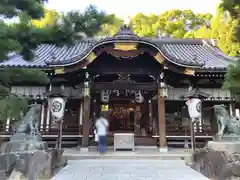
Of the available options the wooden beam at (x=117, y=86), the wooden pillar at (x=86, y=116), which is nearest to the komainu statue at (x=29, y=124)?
the wooden pillar at (x=86, y=116)

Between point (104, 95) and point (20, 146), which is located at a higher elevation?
point (104, 95)

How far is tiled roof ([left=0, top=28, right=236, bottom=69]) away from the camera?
33.2 feet

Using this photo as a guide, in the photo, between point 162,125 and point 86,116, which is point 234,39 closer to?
point 162,125

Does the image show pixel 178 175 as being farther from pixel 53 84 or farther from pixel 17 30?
pixel 53 84

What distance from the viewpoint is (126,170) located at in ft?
21.5

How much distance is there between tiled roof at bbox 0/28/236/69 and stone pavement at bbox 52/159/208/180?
4657 mm

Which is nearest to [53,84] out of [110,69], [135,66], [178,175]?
[110,69]

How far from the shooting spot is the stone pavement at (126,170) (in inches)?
228

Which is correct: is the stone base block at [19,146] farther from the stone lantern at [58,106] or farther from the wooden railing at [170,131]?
the wooden railing at [170,131]

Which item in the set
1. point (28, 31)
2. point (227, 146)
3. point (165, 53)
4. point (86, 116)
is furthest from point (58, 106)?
point (227, 146)

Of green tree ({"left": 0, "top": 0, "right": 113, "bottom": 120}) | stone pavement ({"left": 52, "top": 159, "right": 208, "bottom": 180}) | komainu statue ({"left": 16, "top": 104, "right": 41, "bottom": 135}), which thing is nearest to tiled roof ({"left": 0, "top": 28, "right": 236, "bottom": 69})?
komainu statue ({"left": 16, "top": 104, "right": 41, "bottom": 135})

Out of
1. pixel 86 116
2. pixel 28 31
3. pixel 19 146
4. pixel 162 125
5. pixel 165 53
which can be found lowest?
pixel 19 146

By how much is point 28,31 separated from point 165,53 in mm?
6730

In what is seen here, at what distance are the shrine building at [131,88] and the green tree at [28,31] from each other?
172 inches
